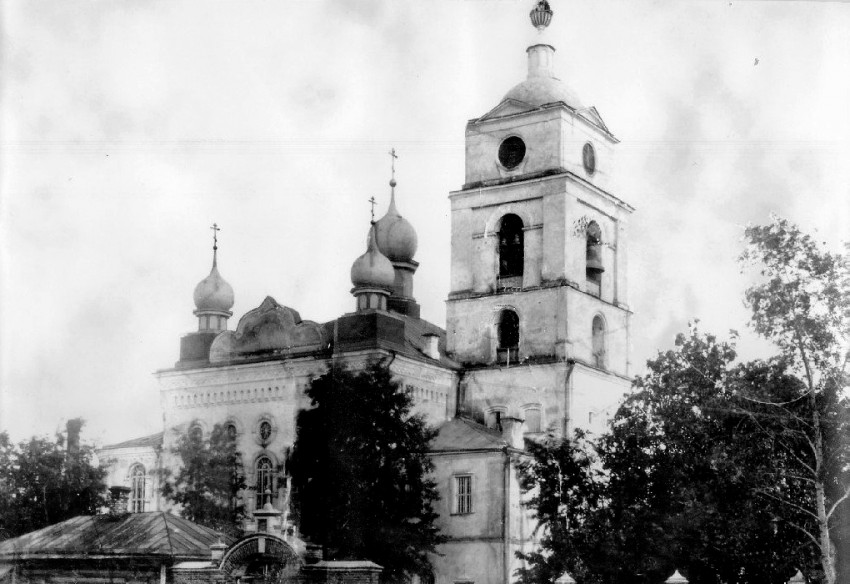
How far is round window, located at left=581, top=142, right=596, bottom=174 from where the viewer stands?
35406mm

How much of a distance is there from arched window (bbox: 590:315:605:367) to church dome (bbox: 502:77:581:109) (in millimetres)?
5567

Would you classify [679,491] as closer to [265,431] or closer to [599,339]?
[599,339]

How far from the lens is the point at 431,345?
112 ft

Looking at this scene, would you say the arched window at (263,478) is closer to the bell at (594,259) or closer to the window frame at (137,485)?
the window frame at (137,485)

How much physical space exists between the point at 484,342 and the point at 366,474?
7488mm

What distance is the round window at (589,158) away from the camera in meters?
35.4

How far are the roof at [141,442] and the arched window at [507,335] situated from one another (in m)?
9.42

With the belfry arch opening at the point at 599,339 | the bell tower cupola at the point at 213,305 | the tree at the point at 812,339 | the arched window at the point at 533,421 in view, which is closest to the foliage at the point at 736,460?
the tree at the point at 812,339

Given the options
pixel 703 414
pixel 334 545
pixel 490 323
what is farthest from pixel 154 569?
pixel 490 323

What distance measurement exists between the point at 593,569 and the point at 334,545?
5698 mm

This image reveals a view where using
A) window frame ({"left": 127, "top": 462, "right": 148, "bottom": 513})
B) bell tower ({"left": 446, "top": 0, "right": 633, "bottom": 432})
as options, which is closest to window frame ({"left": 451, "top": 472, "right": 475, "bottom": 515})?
bell tower ({"left": 446, "top": 0, "right": 633, "bottom": 432})

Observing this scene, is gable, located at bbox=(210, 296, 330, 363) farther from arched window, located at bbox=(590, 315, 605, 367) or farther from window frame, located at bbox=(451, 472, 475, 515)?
arched window, located at bbox=(590, 315, 605, 367)

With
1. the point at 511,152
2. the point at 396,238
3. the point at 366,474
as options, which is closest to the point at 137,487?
the point at 396,238

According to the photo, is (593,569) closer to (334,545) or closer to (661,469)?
(661,469)
